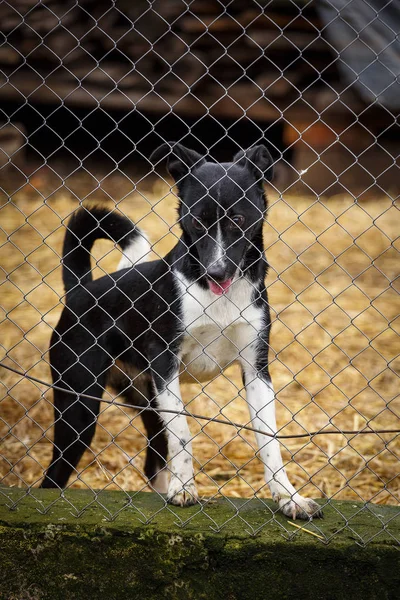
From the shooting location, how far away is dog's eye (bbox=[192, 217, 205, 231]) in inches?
110

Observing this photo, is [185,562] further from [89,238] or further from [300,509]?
[89,238]

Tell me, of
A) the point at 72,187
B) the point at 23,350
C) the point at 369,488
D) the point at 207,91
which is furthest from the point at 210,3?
the point at 369,488

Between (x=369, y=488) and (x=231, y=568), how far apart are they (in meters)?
1.34

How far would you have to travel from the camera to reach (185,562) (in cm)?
241

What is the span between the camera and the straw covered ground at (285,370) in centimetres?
354

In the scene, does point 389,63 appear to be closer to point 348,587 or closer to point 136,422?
point 136,422

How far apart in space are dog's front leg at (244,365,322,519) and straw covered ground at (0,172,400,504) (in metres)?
0.10

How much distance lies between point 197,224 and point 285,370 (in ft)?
7.54

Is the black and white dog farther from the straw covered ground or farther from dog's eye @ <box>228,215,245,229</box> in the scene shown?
the straw covered ground

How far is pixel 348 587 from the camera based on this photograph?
239 cm

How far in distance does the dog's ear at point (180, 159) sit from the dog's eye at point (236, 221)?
0.99 ft

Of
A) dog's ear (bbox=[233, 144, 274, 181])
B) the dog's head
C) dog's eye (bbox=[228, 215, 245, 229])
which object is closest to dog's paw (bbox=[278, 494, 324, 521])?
the dog's head

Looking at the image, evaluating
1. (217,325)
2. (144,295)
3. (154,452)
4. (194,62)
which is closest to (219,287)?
(217,325)

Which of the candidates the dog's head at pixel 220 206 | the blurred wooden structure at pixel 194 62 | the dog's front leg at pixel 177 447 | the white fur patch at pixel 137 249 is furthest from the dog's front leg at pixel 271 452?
the blurred wooden structure at pixel 194 62
